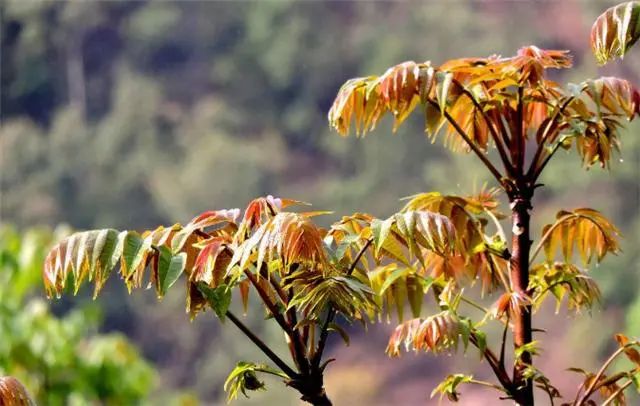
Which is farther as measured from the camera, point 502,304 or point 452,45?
point 452,45

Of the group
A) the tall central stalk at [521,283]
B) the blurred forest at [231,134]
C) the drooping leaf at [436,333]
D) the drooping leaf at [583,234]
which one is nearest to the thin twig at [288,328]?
the drooping leaf at [436,333]

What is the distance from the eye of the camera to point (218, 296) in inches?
35.3

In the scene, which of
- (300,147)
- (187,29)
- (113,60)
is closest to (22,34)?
(113,60)

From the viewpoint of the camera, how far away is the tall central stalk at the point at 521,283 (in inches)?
41.6

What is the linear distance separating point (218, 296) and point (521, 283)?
0.34 metres

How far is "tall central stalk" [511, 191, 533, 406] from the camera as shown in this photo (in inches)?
41.6

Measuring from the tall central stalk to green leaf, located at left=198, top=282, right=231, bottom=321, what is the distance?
310mm

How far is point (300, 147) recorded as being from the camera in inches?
633

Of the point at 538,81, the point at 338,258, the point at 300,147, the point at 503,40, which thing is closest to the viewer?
the point at 338,258

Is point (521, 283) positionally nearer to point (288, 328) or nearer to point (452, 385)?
point (452, 385)

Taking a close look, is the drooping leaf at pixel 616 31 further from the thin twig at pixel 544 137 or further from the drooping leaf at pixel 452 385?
the drooping leaf at pixel 452 385

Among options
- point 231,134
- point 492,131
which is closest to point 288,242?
point 492,131

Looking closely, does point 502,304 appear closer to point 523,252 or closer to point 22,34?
point 523,252

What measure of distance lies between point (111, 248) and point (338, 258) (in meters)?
0.19
